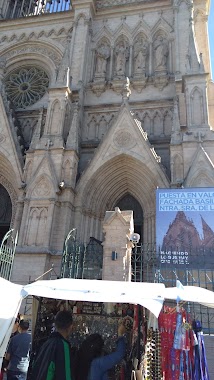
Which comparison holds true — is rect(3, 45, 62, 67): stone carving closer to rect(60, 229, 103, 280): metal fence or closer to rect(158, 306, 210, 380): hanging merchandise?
rect(60, 229, 103, 280): metal fence

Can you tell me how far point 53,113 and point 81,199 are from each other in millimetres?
4431

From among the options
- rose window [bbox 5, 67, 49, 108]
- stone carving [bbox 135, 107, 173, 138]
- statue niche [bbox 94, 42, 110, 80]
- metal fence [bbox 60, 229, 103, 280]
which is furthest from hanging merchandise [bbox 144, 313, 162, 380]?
rose window [bbox 5, 67, 49, 108]

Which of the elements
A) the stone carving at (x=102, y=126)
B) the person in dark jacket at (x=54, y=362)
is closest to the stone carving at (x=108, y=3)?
the stone carving at (x=102, y=126)

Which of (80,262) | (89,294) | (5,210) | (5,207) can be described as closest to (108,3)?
(5,207)

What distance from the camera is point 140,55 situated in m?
18.2

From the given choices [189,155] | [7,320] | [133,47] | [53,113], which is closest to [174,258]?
[189,155]

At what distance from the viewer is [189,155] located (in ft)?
41.7

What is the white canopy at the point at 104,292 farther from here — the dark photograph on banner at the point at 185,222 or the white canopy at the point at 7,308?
the dark photograph on banner at the point at 185,222

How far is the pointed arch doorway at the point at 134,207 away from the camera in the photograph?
14648 millimetres

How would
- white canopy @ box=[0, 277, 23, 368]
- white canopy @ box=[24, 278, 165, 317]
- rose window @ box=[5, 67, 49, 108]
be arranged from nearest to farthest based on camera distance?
white canopy @ box=[0, 277, 23, 368] → white canopy @ box=[24, 278, 165, 317] → rose window @ box=[5, 67, 49, 108]

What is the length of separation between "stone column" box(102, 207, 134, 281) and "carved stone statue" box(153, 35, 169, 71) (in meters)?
10.6

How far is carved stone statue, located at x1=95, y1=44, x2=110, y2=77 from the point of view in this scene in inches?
712

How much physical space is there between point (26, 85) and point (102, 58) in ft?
15.7

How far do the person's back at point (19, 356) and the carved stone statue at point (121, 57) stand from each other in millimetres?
15346
